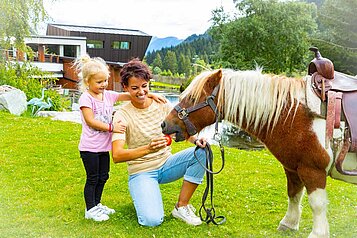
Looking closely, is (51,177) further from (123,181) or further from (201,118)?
(201,118)

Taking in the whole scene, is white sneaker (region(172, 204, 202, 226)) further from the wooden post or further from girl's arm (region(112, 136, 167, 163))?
the wooden post

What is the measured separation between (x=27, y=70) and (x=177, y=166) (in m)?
6.57

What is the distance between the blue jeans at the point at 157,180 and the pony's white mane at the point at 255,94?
1.70ft

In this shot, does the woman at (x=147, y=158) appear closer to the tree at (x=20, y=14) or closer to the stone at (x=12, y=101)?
the tree at (x=20, y=14)

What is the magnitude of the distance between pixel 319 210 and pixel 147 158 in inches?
42.2

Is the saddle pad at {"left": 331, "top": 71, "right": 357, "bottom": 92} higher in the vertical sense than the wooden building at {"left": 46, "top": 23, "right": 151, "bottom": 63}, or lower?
higher

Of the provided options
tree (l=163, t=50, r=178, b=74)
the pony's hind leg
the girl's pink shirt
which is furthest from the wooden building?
the pony's hind leg

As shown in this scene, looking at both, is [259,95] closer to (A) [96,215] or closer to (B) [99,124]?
(B) [99,124]

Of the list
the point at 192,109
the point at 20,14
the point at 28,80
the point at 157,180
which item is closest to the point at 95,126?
the point at 157,180

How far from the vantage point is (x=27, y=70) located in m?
7.95

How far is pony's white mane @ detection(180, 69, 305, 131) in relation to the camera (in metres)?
1.83

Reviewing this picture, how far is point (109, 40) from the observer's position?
436 cm

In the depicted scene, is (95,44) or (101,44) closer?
(95,44)

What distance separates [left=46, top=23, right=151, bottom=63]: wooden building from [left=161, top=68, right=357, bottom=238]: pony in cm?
194
